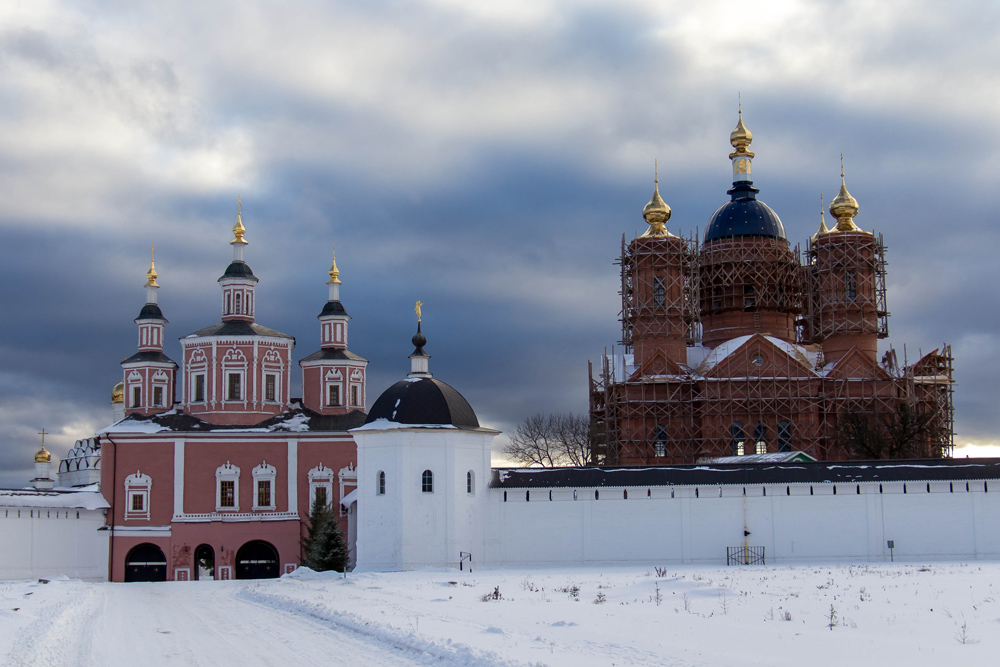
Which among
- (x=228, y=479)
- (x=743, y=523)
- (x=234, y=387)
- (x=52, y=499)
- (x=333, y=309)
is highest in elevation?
(x=333, y=309)

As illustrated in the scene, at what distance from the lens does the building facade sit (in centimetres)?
4900

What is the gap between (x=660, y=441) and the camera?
50438mm

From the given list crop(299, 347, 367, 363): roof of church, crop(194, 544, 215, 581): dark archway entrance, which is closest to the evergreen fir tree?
crop(194, 544, 215, 581): dark archway entrance

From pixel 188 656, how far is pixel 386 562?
2001cm

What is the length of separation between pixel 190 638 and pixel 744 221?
4477cm

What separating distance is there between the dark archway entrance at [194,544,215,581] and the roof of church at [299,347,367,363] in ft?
35.2

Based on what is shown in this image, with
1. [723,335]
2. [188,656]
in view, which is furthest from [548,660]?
[723,335]

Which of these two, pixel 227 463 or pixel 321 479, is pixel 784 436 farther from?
pixel 227 463

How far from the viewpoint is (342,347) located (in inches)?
2108

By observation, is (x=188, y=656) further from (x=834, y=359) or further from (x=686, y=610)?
(x=834, y=359)

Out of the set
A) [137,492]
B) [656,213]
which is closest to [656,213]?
[656,213]

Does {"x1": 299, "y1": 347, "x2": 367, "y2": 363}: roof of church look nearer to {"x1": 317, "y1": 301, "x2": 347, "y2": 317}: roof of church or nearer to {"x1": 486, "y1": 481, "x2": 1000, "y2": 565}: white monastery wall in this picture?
{"x1": 317, "y1": 301, "x2": 347, "y2": 317}: roof of church

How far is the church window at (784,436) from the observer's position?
4881 centimetres

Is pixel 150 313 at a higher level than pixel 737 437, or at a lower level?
higher
